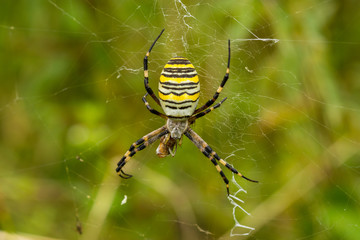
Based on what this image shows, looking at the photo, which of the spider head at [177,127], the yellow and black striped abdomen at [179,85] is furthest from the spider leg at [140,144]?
the yellow and black striped abdomen at [179,85]

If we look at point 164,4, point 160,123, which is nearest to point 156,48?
point 164,4

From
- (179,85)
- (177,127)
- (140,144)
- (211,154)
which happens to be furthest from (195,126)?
(179,85)

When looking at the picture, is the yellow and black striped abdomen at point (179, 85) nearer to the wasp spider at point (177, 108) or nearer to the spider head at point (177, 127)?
the wasp spider at point (177, 108)

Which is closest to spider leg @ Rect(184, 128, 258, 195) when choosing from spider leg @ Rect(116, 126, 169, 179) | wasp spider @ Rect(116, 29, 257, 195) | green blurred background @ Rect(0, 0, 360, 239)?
wasp spider @ Rect(116, 29, 257, 195)

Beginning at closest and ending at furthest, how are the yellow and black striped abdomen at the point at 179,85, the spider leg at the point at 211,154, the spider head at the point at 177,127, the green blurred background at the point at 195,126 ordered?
the yellow and black striped abdomen at the point at 179,85 < the green blurred background at the point at 195,126 < the spider leg at the point at 211,154 < the spider head at the point at 177,127

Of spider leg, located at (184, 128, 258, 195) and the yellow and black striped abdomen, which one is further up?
the yellow and black striped abdomen

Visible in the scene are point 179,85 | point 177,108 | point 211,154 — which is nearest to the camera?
point 179,85

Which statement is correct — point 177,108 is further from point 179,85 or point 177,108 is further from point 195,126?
point 195,126

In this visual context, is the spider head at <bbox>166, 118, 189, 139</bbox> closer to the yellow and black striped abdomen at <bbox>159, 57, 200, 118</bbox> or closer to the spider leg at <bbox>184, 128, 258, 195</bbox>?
the spider leg at <bbox>184, 128, 258, 195</bbox>
